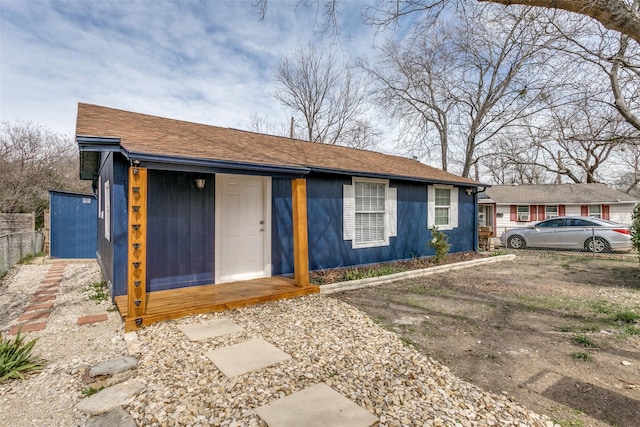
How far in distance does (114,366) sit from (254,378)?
1.31 meters

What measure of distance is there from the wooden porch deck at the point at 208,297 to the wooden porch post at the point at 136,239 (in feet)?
0.72

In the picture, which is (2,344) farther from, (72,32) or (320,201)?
(72,32)

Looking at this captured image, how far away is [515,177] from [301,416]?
118ft

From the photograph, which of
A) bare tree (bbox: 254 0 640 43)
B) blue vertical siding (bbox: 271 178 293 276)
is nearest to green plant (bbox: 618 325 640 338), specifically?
bare tree (bbox: 254 0 640 43)

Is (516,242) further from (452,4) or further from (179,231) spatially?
(179,231)

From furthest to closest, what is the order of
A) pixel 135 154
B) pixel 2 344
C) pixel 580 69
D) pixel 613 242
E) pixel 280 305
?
pixel 613 242 → pixel 580 69 → pixel 280 305 → pixel 135 154 → pixel 2 344

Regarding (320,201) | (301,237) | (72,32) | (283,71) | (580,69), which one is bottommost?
(301,237)

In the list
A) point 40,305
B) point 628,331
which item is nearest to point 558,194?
point 628,331

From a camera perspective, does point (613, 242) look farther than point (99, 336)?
Yes

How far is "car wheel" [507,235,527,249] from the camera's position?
12562mm

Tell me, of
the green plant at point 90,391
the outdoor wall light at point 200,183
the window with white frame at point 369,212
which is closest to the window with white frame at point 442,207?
the window with white frame at point 369,212

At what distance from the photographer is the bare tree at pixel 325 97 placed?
19.4m

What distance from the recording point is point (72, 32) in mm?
7578

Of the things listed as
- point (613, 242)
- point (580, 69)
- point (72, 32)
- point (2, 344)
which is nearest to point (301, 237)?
point (2, 344)
